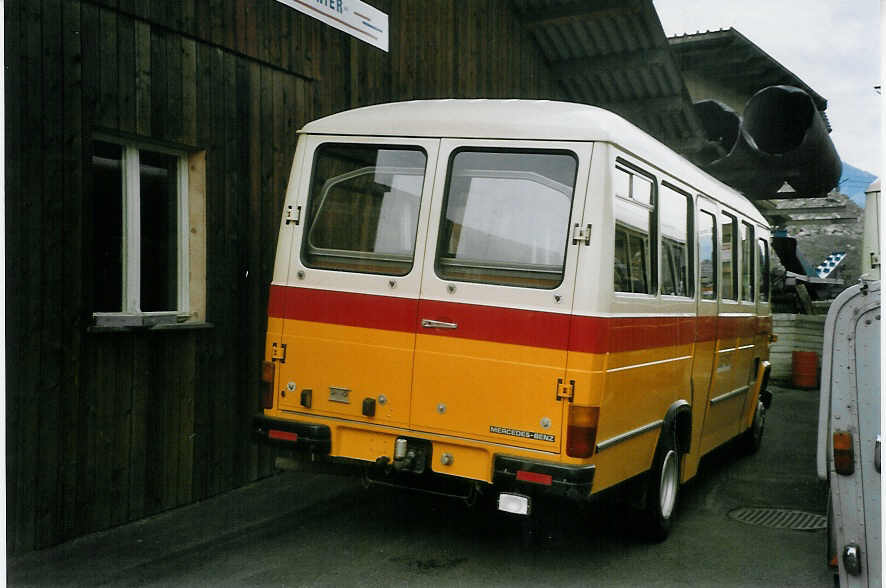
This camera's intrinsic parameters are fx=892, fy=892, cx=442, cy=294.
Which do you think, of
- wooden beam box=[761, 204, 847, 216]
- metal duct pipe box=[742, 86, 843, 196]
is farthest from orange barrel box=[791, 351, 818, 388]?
metal duct pipe box=[742, 86, 843, 196]

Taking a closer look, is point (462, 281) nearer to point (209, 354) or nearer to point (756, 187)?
point (209, 354)

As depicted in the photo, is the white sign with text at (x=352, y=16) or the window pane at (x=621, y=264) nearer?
the window pane at (x=621, y=264)

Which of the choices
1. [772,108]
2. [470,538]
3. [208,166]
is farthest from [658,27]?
[470,538]

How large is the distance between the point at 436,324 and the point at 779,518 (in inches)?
142

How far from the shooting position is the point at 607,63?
12.8 metres

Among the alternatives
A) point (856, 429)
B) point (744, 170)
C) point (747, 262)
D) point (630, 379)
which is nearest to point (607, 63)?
point (744, 170)

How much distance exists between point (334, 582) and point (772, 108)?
10.5 metres

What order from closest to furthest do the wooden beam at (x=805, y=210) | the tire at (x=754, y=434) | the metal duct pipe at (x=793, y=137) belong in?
the tire at (x=754, y=434) → the metal duct pipe at (x=793, y=137) → the wooden beam at (x=805, y=210)

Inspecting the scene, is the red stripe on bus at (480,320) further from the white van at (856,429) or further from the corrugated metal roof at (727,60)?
the corrugated metal roof at (727,60)

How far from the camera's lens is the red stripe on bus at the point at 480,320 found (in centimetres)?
498

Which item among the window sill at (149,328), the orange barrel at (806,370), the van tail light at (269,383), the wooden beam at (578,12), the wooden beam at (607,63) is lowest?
the orange barrel at (806,370)

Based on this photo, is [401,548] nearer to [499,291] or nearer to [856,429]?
[499,291]

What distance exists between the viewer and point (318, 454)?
5.49 metres

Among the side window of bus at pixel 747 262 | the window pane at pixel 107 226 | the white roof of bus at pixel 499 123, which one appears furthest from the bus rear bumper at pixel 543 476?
the side window of bus at pixel 747 262
